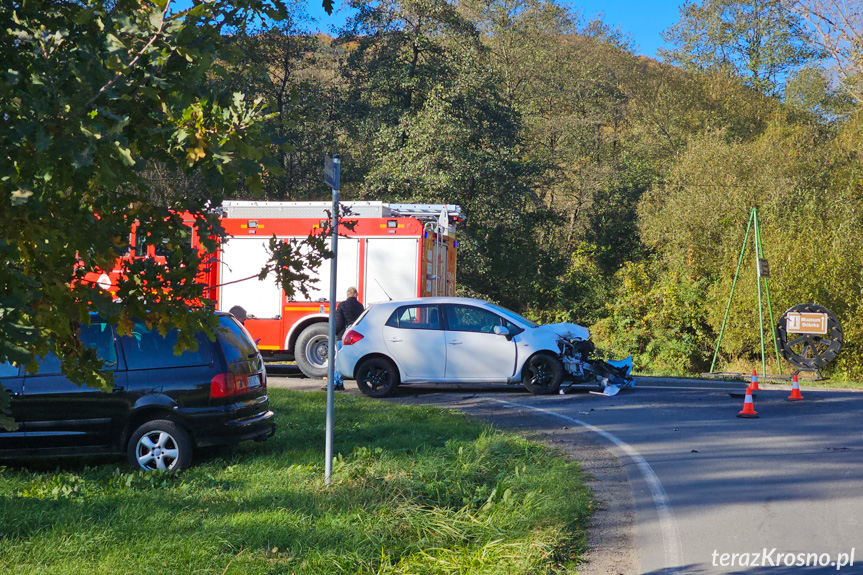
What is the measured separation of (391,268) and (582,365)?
4.44 m

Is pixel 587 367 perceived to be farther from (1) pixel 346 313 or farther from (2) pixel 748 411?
(1) pixel 346 313

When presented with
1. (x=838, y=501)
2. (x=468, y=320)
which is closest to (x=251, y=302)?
(x=468, y=320)

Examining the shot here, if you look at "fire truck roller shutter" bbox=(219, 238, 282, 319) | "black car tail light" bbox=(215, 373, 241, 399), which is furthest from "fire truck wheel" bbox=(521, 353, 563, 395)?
"black car tail light" bbox=(215, 373, 241, 399)

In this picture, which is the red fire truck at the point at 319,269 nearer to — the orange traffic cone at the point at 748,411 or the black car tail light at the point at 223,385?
the orange traffic cone at the point at 748,411

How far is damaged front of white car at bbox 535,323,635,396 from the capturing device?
13312 millimetres

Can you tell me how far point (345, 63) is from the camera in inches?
1071

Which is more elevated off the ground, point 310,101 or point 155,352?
point 310,101

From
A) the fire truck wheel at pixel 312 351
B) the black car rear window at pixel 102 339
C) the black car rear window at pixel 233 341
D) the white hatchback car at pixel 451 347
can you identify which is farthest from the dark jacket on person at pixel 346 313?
the black car rear window at pixel 102 339

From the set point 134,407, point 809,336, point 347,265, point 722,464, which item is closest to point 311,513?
point 134,407

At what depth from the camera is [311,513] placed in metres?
6.10

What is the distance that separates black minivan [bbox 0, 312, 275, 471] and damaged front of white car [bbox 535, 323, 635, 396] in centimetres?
664

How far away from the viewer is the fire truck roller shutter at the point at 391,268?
15852mm

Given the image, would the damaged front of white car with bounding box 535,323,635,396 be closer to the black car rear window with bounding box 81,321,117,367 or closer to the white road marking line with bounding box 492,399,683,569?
the white road marking line with bounding box 492,399,683,569

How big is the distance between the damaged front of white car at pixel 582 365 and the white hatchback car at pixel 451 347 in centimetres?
2
